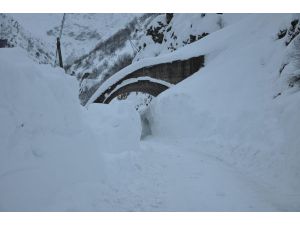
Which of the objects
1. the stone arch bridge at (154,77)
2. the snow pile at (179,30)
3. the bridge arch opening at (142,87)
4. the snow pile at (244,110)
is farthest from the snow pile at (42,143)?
the snow pile at (179,30)

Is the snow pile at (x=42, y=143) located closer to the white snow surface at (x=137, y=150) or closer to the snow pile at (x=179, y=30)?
the white snow surface at (x=137, y=150)

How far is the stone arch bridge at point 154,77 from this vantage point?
1513cm

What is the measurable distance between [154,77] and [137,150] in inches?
330

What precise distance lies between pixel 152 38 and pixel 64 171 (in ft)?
77.0

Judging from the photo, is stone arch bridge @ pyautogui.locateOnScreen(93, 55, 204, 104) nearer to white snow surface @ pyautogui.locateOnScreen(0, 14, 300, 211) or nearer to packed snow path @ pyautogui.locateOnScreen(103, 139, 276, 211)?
white snow surface @ pyautogui.locateOnScreen(0, 14, 300, 211)

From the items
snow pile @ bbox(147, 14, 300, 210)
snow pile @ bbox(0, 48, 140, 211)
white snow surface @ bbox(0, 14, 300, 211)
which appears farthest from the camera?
snow pile @ bbox(147, 14, 300, 210)

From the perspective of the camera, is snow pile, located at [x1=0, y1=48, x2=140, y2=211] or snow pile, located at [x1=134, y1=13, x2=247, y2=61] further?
snow pile, located at [x1=134, y1=13, x2=247, y2=61]

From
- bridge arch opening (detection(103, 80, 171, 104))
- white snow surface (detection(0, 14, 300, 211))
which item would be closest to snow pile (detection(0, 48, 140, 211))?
white snow surface (detection(0, 14, 300, 211))

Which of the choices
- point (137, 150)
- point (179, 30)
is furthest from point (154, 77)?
point (179, 30)

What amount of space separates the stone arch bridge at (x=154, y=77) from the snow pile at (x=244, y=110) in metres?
0.67

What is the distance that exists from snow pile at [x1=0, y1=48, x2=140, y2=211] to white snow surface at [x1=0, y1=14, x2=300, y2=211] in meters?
0.01

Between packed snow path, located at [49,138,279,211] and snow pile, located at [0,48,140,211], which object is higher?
snow pile, located at [0,48,140,211]

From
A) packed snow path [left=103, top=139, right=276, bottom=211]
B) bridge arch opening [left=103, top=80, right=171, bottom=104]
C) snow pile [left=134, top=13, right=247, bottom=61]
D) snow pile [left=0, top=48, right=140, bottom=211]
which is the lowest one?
packed snow path [left=103, top=139, right=276, bottom=211]

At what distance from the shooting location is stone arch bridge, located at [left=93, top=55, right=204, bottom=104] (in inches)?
596
